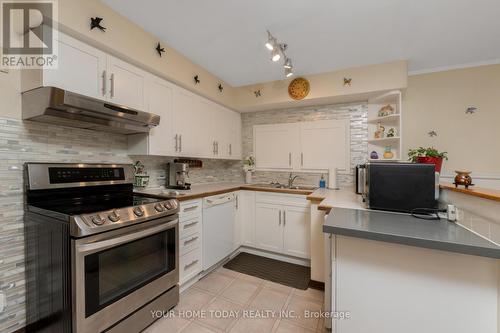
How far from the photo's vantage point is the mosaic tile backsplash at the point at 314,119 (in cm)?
291

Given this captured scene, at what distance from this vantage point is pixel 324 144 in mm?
3105

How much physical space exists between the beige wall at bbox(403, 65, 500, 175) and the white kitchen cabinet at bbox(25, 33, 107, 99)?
3438 mm

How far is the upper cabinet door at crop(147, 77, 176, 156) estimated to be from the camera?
6.91 feet

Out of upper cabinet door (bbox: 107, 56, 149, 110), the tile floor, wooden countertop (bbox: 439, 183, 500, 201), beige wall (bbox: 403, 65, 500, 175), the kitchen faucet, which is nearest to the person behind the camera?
wooden countertop (bbox: 439, 183, 500, 201)

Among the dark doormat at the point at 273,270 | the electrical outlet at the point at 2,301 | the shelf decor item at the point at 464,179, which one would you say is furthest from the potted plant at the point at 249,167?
the electrical outlet at the point at 2,301

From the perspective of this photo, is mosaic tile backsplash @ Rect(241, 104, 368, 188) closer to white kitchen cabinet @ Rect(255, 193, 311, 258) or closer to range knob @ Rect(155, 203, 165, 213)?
white kitchen cabinet @ Rect(255, 193, 311, 258)

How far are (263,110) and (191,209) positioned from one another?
2150mm

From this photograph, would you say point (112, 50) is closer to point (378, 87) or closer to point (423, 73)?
point (378, 87)

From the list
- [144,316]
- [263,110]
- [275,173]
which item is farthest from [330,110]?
[144,316]

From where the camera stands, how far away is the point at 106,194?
187 centimetres

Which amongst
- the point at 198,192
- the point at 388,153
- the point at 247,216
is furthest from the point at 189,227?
the point at 388,153

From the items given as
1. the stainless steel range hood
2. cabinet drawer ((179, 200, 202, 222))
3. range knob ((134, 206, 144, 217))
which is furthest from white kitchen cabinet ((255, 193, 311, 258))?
the stainless steel range hood

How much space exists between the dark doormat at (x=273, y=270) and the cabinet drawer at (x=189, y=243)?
66 cm

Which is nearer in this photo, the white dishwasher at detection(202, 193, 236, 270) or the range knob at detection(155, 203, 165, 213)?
the range knob at detection(155, 203, 165, 213)
